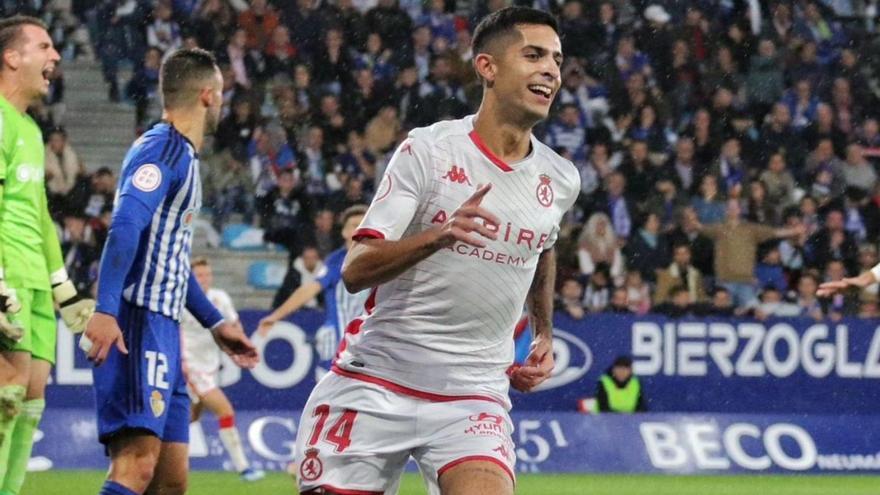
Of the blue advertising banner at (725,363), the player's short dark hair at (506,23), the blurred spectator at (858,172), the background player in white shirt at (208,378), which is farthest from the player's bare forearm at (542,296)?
the blurred spectator at (858,172)

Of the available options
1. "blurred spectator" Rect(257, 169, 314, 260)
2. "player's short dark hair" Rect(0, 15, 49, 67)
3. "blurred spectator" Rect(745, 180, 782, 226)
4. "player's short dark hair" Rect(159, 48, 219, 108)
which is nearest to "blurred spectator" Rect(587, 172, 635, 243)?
"blurred spectator" Rect(745, 180, 782, 226)

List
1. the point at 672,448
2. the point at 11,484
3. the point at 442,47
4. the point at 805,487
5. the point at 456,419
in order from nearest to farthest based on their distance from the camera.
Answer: the point at 456,419 → the point at 11,484 → the point at 805,487 → the point at 672,448 → the point at 442,47

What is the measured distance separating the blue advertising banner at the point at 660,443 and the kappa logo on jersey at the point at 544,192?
9110 millimetres

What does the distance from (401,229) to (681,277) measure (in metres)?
12.6

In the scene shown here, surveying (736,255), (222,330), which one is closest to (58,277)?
(222,330)

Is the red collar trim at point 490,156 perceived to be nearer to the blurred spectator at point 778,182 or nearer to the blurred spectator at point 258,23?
the blurred spectator at point 778,182

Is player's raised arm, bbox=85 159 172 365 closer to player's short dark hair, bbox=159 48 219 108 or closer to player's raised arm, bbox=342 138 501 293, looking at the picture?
player's short dark hair, bbox=159 48 219 108

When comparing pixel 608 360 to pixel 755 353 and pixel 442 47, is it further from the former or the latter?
pixel 442 47

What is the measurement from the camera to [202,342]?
13141mm

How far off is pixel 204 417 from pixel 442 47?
7197mm

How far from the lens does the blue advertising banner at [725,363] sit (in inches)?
600

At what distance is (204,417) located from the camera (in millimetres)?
14109

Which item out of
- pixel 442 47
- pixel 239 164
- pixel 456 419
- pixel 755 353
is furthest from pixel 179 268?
pixel 442 47

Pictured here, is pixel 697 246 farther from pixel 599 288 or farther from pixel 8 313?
Answer: pixel 8 313
